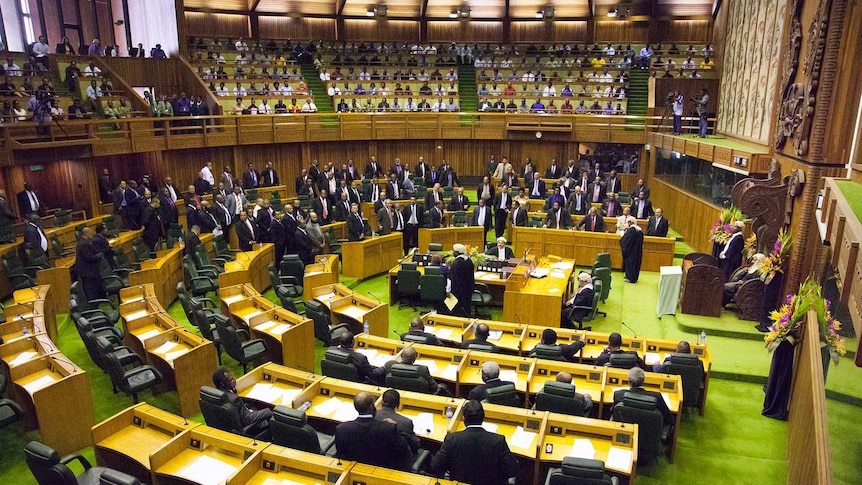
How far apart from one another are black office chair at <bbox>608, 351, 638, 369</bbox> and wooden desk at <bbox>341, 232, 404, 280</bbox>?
7.19 meters

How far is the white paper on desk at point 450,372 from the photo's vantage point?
7090mm

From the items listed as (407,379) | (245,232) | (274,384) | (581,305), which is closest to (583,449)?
(407,379)

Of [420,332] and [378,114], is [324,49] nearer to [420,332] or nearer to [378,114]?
[378,114]

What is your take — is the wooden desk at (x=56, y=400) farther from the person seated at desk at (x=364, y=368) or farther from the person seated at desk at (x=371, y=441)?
the person seated at desk at (x=371, y=441)

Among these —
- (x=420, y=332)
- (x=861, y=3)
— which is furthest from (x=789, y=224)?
(x=420, y=332)

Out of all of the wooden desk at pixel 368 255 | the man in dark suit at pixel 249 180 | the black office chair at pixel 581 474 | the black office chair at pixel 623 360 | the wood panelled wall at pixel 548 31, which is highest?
the wood panelled wall at pixel 548 31

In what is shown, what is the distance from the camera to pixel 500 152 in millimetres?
23094

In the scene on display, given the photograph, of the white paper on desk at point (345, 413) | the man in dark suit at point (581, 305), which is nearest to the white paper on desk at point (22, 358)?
the white paper on desk at point (345, 413)

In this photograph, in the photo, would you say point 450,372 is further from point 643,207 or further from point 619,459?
point 643,207

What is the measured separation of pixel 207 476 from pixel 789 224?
9493 millimetres

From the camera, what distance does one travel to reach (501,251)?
1220 cm

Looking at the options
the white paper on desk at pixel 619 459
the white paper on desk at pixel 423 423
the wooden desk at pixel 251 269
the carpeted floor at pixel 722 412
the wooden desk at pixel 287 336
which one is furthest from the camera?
the wooden desk at pixel 251 269

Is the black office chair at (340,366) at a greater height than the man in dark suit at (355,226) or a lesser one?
lesser

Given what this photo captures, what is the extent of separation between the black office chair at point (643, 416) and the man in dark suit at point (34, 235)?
35.4 ft
